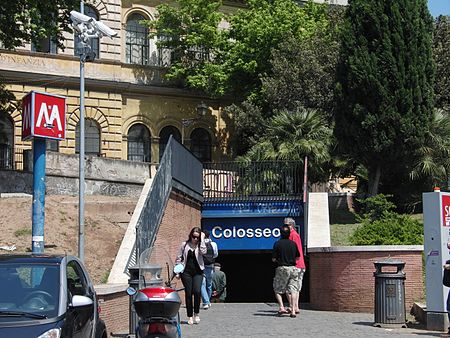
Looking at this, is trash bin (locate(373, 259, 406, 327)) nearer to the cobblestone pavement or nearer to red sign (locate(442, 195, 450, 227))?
the cobblestone pavement

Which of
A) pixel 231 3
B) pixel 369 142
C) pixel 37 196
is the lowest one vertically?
pixel 37 196

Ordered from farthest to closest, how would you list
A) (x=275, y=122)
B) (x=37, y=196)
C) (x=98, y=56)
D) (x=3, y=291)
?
(x=98, y=56), (x=275, y=122), (x=37, y=196), (x=3, y=291)

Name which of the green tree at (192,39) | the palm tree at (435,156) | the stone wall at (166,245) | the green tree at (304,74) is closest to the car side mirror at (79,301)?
the stone wall at (166,245)

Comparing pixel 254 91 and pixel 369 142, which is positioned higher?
pixel 254 91

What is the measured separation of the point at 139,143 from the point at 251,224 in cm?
1469

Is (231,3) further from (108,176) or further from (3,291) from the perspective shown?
(3,291)

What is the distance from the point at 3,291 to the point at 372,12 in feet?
76.3

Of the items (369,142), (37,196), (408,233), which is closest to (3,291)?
(37,196)

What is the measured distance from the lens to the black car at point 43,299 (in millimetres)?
7992

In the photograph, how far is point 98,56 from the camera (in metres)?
41.3

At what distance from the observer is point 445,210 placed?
14508 mm

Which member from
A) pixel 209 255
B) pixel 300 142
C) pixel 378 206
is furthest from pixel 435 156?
pixel 209 255

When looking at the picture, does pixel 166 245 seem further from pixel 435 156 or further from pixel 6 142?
pixel 6 142

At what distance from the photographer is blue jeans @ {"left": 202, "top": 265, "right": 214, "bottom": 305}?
1808 centimetres
